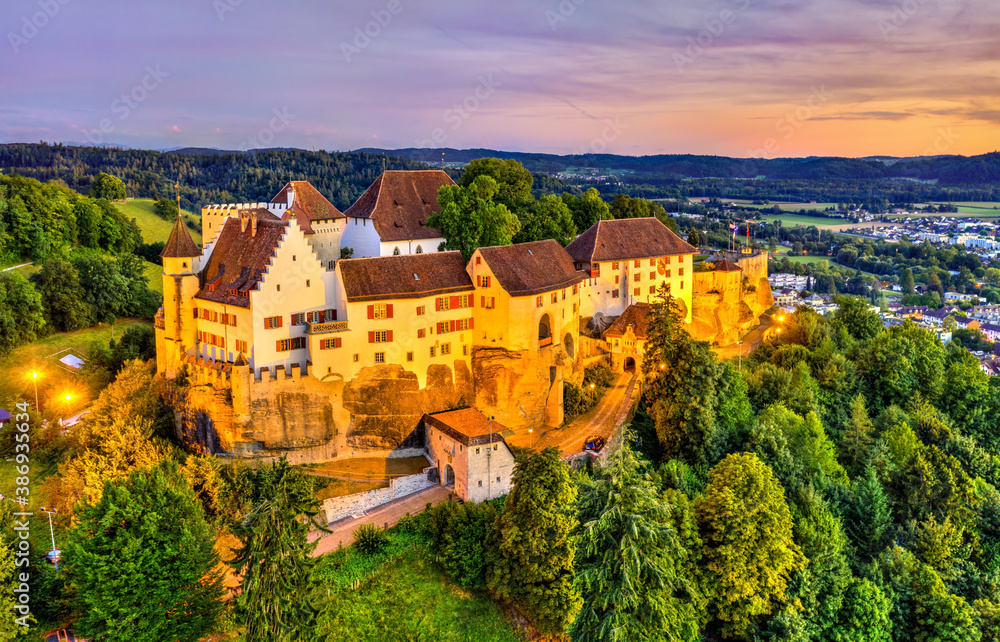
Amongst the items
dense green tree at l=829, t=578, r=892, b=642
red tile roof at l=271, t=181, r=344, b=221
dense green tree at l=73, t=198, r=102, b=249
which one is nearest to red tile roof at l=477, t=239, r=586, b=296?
red tile roof at l=271, t=181, r=344, b=221

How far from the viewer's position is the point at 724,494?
45.9 m

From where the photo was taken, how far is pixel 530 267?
193 feet

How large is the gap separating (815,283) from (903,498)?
94.6m

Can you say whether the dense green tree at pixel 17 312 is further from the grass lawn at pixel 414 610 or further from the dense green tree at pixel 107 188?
the dense green tree at pixel 107 188

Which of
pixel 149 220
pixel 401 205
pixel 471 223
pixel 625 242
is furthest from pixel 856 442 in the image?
pixel 149 220

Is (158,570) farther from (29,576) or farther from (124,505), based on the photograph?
(29,576)

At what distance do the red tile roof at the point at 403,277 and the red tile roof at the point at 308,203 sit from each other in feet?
44.3

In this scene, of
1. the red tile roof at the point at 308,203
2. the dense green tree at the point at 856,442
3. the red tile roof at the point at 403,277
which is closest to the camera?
the red tile roof at the point at 403,277

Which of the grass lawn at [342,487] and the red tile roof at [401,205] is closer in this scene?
the grass lawn at [342,487]

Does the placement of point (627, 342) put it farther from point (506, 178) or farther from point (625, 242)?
point (506, 178)

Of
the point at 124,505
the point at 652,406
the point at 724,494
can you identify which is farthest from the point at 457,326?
the point at 124,505

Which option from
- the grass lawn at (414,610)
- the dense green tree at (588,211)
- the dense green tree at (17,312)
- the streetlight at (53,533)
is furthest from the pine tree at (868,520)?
the dense green tree at (17,312)

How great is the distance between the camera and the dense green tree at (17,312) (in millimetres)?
73250

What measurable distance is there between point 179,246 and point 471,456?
26.6 m
